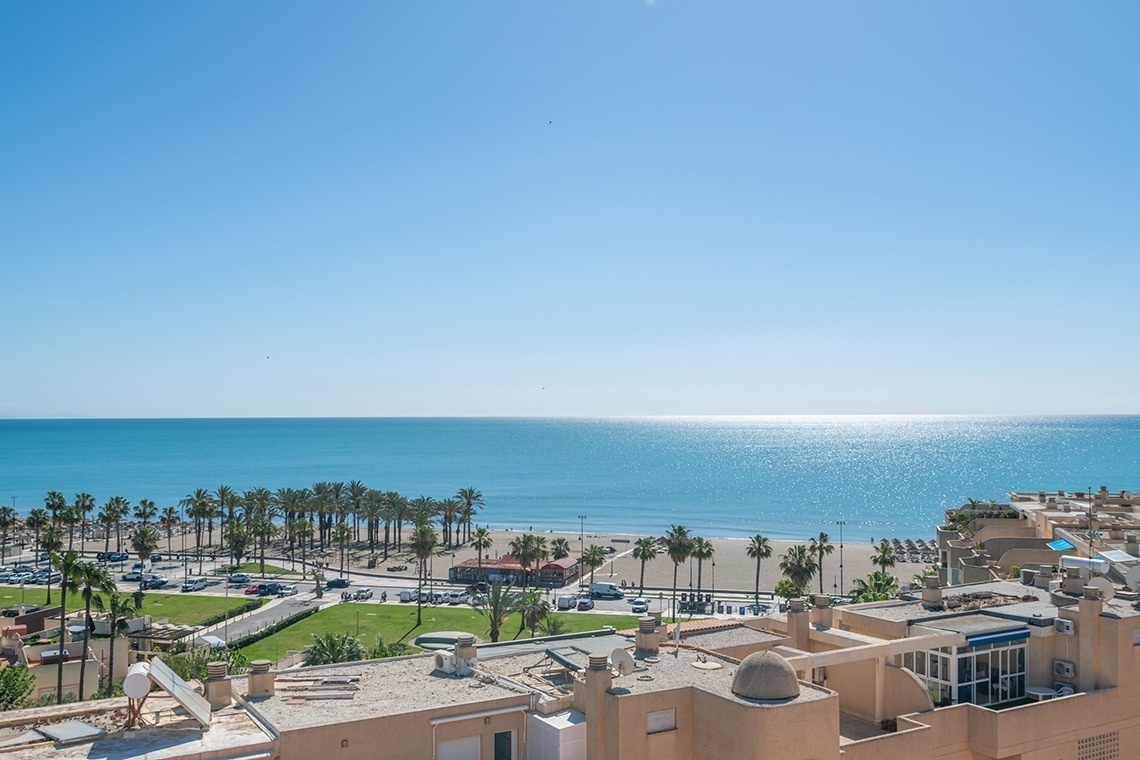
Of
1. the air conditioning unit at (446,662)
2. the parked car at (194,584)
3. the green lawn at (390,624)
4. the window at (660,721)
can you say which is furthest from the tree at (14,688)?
→ the parked car at (194,584)

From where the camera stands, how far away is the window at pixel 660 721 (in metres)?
17.3

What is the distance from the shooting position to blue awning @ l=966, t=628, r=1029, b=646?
2178cm

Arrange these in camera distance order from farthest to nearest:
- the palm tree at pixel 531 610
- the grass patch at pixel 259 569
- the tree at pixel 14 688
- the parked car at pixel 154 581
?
the grass patch at pixel 259 569 → the parked car at pixel 154 581 → the palm tree at pixel 531 610 → the tree at pixel 14 688

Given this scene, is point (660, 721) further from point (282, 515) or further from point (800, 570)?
point (282, 515)

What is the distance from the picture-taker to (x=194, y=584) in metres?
75.6

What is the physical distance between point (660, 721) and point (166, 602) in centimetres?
6243

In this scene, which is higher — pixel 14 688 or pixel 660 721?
pixel 660 721

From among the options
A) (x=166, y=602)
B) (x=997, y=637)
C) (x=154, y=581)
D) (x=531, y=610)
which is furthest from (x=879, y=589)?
(x=154, y=581)

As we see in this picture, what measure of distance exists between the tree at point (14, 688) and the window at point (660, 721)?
93.1 feet

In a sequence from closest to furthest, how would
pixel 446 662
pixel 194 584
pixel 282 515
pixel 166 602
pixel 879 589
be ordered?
pixel 446 662 → pixel 879 589 → pixel 166 602 → pixel 194 584 → pixel 282 515

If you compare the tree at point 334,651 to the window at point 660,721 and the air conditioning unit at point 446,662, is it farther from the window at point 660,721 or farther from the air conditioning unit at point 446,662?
the window at point 660,721

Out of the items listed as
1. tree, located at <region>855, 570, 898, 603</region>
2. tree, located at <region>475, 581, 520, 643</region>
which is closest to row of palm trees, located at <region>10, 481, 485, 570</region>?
tree, located at <region>475, 581, 520, 643</region>

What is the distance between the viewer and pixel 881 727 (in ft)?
70.6

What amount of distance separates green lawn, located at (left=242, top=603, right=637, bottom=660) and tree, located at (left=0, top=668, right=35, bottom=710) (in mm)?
15848
